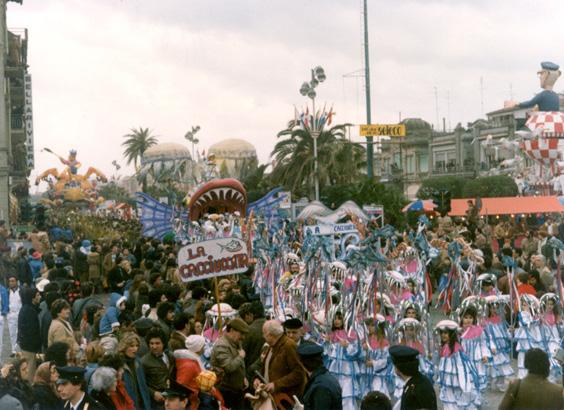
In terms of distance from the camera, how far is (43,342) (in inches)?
406

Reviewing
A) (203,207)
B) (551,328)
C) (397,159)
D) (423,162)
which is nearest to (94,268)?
(203,207)

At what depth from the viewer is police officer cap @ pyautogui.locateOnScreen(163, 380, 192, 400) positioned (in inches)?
245

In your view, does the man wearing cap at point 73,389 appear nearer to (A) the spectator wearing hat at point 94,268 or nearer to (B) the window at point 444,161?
(A) the spectator wearing hat at point 94,268

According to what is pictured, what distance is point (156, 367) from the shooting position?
7570mm

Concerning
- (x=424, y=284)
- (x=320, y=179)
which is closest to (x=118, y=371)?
(x=424, y=284)

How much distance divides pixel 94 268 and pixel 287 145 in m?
18.8

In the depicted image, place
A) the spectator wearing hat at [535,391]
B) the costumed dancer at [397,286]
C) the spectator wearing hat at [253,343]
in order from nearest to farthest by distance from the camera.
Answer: the spectator wearing hat at [535,391]
the spectator wearing hat at [253,343]
the costumed dancer at [397,286]

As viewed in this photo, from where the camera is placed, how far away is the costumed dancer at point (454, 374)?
31.0 ft

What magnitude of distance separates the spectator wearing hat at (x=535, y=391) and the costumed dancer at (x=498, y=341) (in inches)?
201

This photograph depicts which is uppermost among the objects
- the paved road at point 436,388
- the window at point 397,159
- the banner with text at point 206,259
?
the window at point 397,159

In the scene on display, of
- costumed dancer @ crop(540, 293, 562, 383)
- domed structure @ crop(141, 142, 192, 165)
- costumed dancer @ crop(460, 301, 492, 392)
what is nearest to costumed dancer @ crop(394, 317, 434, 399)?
costumed dancer @ crop(460, 301, 492, 392)

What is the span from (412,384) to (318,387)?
2.21 ft

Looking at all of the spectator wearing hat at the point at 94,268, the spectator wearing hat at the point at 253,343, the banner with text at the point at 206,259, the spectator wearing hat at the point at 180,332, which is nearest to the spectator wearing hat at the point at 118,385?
the spectator wearing hat at the point at 180,332

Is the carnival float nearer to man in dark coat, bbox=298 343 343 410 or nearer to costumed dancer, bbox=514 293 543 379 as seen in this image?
costumed dancer, bbox=514 293 543 379
